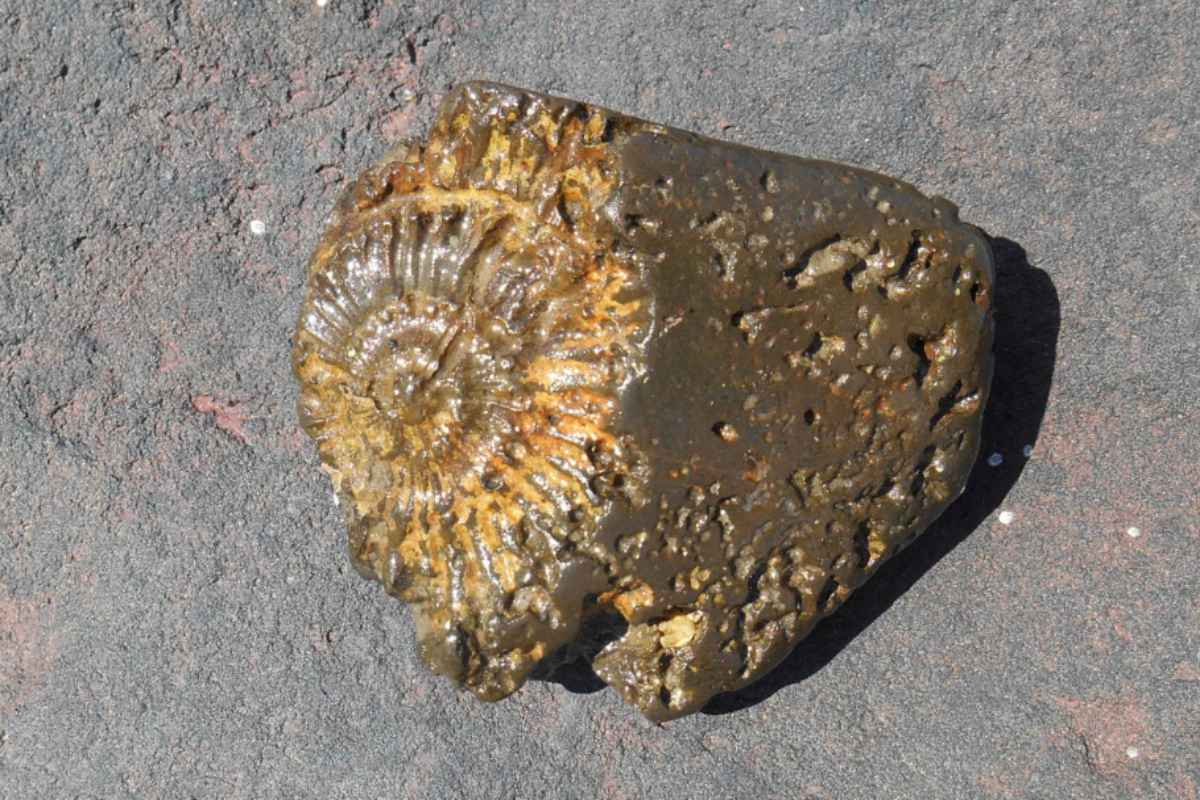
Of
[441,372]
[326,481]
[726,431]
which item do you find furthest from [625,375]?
[326,481]

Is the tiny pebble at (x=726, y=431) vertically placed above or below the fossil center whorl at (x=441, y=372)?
above

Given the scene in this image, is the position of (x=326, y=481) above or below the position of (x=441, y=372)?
below

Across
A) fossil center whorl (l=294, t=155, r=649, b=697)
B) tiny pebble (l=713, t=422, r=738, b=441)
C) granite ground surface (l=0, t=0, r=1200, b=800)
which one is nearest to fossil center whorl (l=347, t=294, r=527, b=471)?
fossil center whorl (l=294, t=155, r=649, b=697)

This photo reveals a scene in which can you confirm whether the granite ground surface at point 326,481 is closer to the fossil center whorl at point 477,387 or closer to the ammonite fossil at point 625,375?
the ammonite fossil at point 625,375

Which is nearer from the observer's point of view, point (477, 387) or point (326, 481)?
point (477, 387)

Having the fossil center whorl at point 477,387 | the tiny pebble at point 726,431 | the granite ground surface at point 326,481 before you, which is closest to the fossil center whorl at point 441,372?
the fossil center whorl at point 477,387

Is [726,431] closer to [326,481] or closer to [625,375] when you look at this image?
[625,375]
